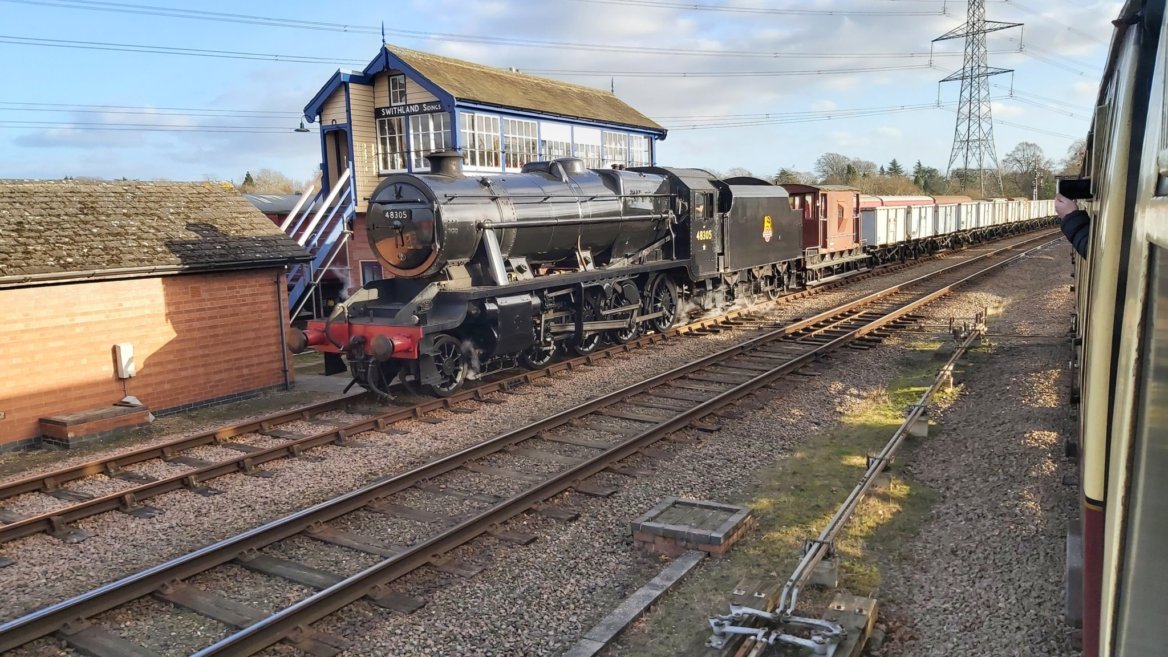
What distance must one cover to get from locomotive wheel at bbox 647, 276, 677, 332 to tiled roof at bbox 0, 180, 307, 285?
6583mm

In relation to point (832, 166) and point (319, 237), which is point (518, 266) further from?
point (832, 166)

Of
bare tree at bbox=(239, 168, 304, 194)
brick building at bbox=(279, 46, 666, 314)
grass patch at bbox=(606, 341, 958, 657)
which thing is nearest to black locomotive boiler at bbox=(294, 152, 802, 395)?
grass patch at bbox=(606, 341, 958, 657)

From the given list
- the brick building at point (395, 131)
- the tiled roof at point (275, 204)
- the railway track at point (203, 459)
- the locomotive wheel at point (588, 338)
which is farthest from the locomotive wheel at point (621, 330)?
the tiled roof at point (275, 204)

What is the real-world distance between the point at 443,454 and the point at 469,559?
108 inches

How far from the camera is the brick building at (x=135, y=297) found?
1017cm

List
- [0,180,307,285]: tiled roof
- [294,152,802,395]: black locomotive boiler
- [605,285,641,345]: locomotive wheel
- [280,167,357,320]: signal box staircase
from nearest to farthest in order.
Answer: [0,180,307,285]: tiled roof, [294,152,802,395]: black locomotive boiler, [605,285,641,345]: locomotive wheel, [280,167,357,320]: signal box staircase

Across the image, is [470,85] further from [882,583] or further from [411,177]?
[882,583]

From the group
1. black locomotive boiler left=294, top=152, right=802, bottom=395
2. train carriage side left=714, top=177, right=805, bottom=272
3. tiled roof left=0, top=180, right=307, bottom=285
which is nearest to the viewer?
tiled roof left=0, top=180, right=307, bottom=285

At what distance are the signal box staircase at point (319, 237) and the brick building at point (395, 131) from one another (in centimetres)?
4

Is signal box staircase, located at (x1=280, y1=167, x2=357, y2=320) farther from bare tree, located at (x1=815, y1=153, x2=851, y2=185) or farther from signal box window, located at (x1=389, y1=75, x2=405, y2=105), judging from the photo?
bare tree, located at (x1=815, y1=153, x2=851, y2=185)

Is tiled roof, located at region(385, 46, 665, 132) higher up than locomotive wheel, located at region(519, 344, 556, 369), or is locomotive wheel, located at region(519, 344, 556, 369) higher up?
tiled roof, located at region(385, 46, 665, 132)

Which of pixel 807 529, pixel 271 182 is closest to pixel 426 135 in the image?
pixel 807 529

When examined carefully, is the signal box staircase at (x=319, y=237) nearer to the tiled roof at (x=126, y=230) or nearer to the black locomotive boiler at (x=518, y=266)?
the tiled roof at (x=126, y=230)

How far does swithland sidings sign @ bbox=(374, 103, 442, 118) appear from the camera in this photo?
20.0 metres
